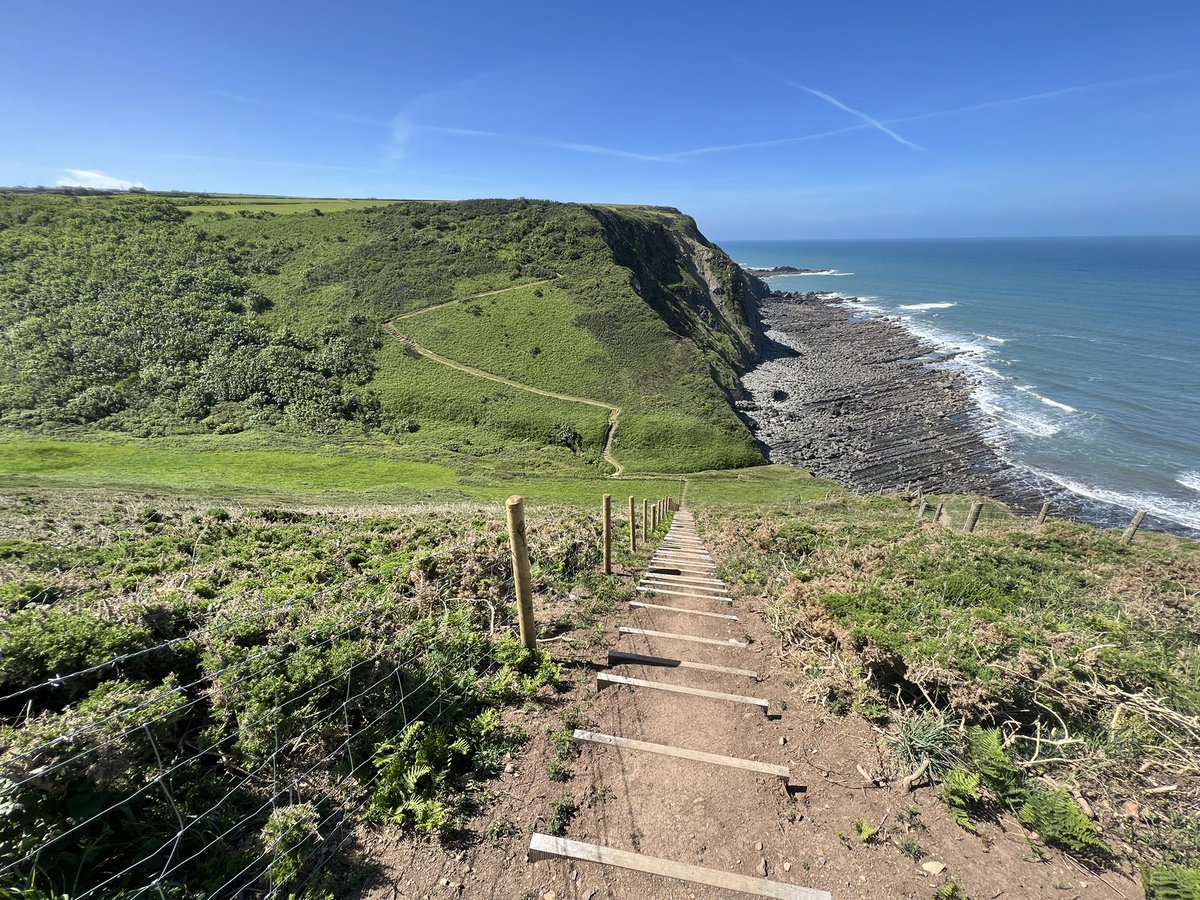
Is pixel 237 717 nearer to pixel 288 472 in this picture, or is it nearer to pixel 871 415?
pixel 288 472

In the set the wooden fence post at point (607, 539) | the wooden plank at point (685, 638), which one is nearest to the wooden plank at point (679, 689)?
the wooden plank at point (685, 638)

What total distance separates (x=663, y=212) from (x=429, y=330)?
3083 inches

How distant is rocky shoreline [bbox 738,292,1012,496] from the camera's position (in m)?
42.4

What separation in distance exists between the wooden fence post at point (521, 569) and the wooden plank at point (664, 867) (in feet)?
8.24

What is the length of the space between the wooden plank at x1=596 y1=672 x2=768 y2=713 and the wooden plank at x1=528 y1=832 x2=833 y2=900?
205 cm

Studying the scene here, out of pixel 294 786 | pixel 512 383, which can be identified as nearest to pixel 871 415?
pixel 512 383

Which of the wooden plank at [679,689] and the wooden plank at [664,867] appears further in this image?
the wooden plank at [679,689]

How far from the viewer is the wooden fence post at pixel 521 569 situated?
19.3ft

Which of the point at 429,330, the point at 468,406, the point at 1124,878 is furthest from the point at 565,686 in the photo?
the point at 429,330

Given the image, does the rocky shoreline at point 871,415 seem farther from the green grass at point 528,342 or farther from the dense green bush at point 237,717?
the dense green bush at point 237,717

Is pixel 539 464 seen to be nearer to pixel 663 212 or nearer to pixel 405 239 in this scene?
pixel 405 239

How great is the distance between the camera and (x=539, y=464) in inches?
1693

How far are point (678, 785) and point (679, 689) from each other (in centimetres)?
136

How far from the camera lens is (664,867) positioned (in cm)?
392
